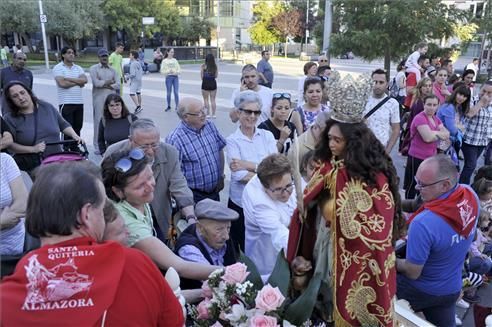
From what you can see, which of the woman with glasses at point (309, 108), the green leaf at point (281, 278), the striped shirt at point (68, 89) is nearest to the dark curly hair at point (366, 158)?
the green leaf at point (281, 278)

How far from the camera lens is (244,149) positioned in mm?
4070

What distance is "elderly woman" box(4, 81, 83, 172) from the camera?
4.48 m

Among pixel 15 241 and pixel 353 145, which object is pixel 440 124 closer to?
pixel 353 145

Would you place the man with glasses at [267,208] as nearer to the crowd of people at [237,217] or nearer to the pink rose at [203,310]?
the crowd of people at [237,217]

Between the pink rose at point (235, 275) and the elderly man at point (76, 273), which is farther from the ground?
the elderly man at point (76, 273)

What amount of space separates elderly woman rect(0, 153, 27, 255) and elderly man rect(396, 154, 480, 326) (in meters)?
2.63

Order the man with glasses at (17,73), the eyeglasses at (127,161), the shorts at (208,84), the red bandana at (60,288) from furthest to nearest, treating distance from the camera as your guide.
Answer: the shorts at (208,84) → the man with glasses at (17,73) → the eyeglasses at (127,161) → the red bandana at (60,288)

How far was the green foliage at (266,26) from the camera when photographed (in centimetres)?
4931

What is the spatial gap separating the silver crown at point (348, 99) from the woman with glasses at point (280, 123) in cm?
194

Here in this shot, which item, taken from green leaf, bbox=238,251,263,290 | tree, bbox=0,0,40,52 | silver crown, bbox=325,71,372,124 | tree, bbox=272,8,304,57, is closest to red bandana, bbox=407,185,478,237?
silver crown, bbox=325,71,372,124

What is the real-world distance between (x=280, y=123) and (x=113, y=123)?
2143mm

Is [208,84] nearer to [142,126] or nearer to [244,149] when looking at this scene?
[244,149]

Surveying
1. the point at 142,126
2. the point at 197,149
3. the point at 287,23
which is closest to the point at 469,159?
the point at 197,149

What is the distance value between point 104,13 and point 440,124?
4322cm
